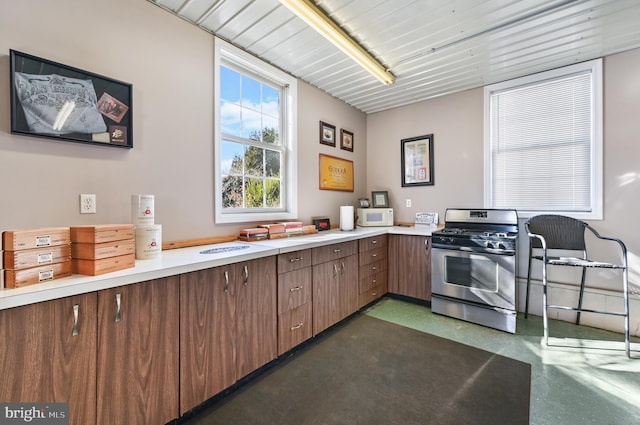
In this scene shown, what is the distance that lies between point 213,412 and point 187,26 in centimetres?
283

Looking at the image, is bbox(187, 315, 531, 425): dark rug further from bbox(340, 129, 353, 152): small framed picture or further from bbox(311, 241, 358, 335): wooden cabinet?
bbox(340, 129, 353, 152): small framed picture

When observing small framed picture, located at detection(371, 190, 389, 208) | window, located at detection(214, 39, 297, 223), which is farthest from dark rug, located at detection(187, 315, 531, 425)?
small framed picture, located at detection(371, 190, 389, 208)

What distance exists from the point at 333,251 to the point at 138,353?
1692 mm

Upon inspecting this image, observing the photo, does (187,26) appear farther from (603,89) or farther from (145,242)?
(603,89)

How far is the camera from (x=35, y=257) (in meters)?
1.17

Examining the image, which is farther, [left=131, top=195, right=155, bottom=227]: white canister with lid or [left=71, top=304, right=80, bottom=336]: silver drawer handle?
[left=131, top=195, right=155, bottom=227]: white canister with lid

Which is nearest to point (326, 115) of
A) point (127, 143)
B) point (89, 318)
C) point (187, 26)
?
point (187, 26)

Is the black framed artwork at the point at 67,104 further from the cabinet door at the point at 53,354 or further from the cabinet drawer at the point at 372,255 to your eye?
the cabinet drawer at the point at 372,255

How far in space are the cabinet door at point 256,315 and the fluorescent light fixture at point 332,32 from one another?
5.85 ft

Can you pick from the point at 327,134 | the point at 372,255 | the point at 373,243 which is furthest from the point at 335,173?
the point at 372,255

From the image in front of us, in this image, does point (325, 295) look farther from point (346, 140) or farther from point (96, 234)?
point (346, 140)

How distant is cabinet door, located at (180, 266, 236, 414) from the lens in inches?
60.4

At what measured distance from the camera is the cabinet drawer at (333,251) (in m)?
2.43

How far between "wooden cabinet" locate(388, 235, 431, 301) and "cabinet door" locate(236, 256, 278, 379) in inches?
76.2
